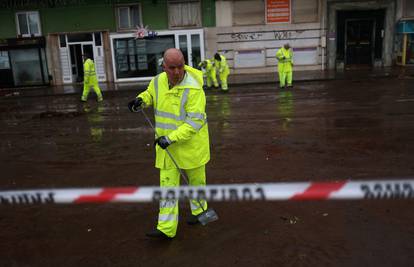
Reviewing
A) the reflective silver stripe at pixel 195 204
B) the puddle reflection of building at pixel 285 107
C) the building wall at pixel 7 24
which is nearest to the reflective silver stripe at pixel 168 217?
the reflective silver stripe at pixel 195 204

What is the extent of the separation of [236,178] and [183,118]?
86.9 inches

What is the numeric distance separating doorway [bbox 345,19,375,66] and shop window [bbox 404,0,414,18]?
1.67 metres

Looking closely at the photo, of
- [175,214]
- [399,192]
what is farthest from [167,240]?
[399,192]

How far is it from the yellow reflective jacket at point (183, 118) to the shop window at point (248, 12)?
19532mm

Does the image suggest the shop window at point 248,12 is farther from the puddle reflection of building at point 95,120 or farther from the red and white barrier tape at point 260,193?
the red and white barrier tape at point 260,193

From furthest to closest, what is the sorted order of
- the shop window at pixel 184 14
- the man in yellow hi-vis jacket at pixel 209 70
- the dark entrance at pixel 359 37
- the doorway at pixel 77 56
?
the doorway at pixel 77 56
the dark entrance at pixel 359 37
the shop window at pixel 184 14
the man in yellow hi-vis jacket at pixel 209 70

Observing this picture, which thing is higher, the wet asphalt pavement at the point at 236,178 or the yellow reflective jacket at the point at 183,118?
the yellow reflective jacket at the point at 183,118

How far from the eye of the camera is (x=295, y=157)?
275 inches

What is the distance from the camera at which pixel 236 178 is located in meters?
6.11

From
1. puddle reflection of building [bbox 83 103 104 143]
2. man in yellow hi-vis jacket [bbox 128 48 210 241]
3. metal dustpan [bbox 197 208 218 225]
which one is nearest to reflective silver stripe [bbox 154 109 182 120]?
man in yellow hi-vis jacket [bbox 128 48 210 241]

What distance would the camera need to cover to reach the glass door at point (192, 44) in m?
23.2

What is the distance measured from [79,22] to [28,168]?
703 inches

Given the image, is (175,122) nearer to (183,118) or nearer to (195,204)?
(183,118)

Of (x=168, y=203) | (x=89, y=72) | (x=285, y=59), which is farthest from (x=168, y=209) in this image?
(x=285, y=59)
